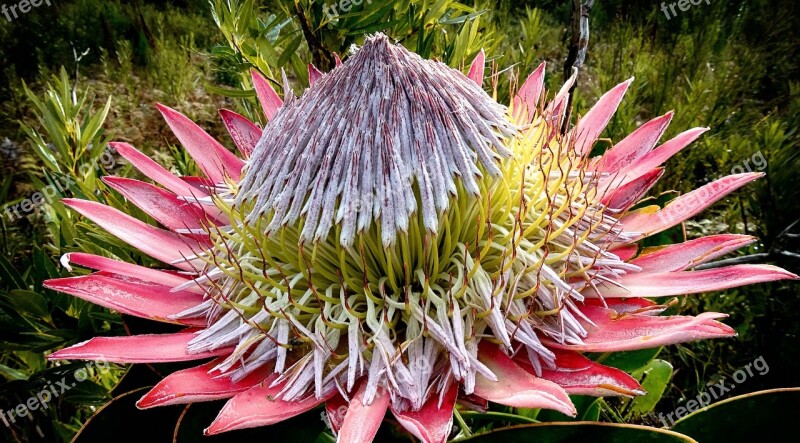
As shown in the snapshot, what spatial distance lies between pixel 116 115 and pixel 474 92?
10.7 ft

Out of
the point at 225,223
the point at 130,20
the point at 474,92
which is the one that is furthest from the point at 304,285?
the point at 130,20

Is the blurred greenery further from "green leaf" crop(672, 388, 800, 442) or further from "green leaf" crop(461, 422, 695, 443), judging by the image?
"green leaf" crop(672, 388, 800, 442)

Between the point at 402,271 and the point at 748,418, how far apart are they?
515 millimetres

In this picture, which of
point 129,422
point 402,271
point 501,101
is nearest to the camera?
point 129,422

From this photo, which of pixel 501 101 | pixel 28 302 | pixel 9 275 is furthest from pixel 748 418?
pixel 9 275

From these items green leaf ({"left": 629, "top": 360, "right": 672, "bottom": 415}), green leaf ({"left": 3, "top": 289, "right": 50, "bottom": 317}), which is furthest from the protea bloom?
green leaf ({"left": 629, "top": 360, "right": 672, "bottom": 415})

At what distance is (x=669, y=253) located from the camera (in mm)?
952

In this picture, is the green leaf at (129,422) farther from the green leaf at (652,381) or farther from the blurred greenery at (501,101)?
the green leaf at (652,381)

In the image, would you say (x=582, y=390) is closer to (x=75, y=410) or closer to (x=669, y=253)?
(x=669, y=253)

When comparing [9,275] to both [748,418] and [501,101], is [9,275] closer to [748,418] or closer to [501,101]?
[501,101]

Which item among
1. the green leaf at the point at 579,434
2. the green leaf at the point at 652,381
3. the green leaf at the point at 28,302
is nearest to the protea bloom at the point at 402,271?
the green leaf at the point at 579,434

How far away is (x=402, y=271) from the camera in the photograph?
3.16ft

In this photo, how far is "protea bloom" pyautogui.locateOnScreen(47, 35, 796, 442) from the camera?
2.62 feet

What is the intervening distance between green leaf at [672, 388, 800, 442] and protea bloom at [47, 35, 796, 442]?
123 millimetres
